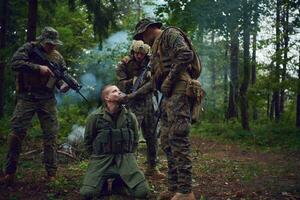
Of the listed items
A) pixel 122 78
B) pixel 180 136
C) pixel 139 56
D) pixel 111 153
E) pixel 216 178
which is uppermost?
pixel 139 56

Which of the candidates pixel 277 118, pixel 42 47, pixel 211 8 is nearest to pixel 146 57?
pixel 42 47

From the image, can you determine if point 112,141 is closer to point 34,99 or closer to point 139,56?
point 34,99

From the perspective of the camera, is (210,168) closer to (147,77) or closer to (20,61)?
(147,77)

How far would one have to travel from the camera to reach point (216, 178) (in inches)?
256

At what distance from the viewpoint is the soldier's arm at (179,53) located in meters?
4.53

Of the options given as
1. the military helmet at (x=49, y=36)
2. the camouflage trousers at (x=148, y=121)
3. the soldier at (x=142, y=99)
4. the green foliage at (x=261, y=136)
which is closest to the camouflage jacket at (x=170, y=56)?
the soldier at (x=142, y=99)

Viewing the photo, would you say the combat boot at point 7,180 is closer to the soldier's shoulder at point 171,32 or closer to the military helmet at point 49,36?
the military helmet at point 49,36

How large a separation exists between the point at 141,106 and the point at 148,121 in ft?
0.93

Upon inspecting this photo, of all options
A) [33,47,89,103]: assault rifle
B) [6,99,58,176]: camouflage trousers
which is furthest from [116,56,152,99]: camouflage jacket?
[6,99,58,176]: camouflage trousers

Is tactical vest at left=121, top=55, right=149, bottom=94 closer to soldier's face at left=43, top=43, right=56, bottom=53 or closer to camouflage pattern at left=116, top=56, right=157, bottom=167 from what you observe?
camouflage pattern at left=116, top=56, right=157, bottom=167

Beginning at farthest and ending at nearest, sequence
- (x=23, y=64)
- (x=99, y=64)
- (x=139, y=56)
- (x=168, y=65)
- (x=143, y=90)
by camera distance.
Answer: (x=99, y=64) → (x=139, y=56) → (x=23, y=64) → (x=143, y=90) → (x=168, y=65)

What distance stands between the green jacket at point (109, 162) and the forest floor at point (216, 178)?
1.42 ft

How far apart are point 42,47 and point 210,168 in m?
3.82

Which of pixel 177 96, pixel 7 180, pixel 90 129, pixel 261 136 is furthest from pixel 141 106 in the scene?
pixel 261 136
